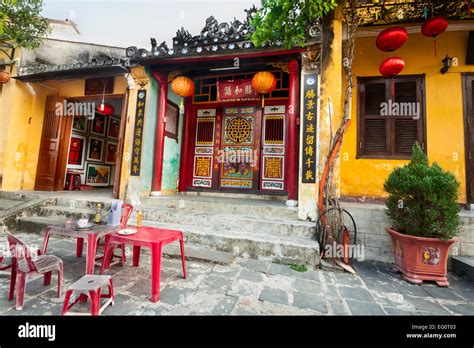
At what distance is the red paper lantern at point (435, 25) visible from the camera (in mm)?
4383

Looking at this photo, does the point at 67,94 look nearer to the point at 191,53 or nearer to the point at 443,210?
the point at 191,53

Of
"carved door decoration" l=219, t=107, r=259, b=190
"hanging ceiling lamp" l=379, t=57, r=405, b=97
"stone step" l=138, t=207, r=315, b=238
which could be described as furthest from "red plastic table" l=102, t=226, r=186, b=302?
"hanging ceiling lamp" l=379, t=57, r=405, b=97

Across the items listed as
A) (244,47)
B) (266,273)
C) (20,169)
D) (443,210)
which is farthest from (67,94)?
(443,210)

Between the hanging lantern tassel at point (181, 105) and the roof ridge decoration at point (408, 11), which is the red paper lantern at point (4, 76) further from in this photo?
the roof ridge decoration at point (408, 11)

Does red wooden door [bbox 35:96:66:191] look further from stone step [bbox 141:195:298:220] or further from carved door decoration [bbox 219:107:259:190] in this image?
carved door decoration [bbox 219:107:259:190]

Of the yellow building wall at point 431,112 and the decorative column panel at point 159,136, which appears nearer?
the yellow building wall at point 431,112

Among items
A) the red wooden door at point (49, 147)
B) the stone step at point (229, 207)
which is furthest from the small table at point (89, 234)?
the red wooden door at point (49, 147)

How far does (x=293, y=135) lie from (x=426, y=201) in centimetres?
265

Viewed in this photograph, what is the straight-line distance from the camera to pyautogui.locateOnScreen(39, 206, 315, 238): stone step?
421cm

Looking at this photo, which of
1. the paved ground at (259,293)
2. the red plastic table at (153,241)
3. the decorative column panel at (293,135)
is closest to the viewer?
the paved ground at (259,293)

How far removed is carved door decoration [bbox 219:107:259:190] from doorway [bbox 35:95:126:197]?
304 centimetres

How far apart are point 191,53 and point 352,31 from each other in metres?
3.49

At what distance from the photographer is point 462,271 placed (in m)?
3.62

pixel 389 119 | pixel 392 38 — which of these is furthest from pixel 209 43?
pixel 389 119
